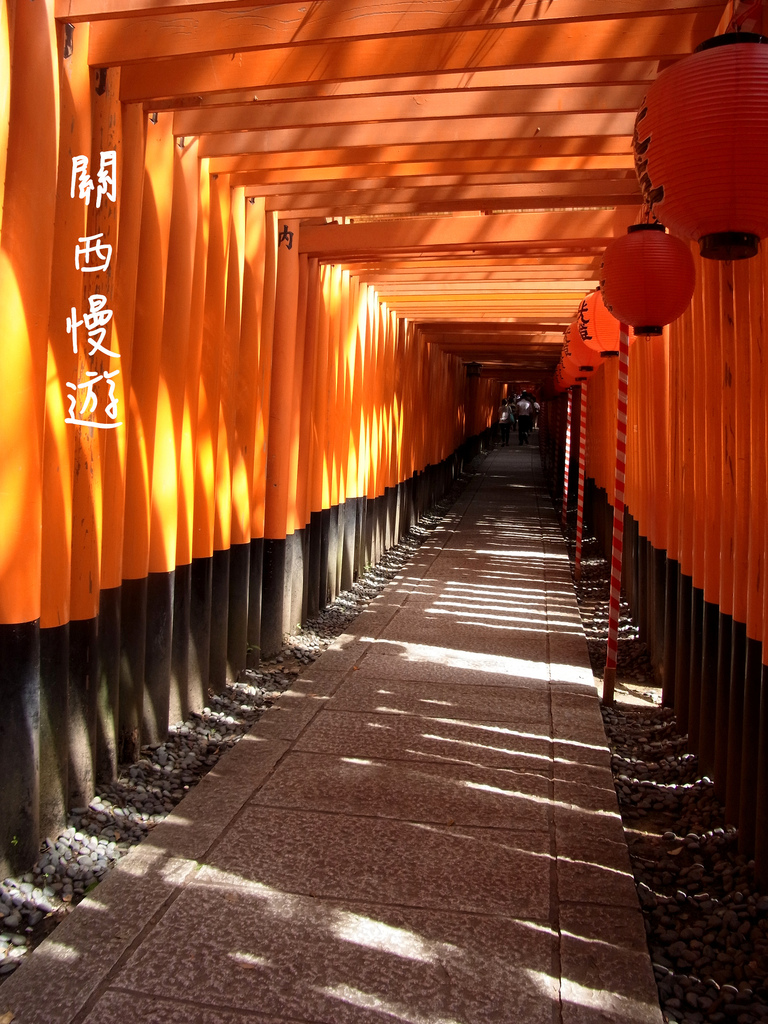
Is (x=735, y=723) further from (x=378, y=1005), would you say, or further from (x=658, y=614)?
(x=658, y=614)

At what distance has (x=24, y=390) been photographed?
3.14m

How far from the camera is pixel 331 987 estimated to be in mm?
2590

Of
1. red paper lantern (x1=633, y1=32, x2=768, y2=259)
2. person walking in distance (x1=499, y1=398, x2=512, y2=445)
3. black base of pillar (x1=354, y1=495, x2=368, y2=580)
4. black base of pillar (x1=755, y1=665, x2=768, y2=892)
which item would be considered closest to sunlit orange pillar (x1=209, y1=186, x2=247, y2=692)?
red paper lantern (x1=633, y1=32, x2=768, y2=259)

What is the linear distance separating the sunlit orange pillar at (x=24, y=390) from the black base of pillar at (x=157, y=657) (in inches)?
50.1

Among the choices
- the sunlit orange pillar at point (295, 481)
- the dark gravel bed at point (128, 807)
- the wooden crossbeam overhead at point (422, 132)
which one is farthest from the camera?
the sunlit orange pillar at point (295, 481)

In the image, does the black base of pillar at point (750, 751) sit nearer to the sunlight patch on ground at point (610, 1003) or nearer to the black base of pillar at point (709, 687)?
the black base of pillar at point (709, 687)

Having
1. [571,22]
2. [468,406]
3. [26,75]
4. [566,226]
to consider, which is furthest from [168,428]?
[468,406]

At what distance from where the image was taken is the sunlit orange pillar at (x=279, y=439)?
6.59m

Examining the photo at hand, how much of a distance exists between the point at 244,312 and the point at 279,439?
1143mm

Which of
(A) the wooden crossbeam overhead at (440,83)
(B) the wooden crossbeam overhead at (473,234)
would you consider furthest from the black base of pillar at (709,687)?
(B) the wooden crossbeam overhead at (473,234)

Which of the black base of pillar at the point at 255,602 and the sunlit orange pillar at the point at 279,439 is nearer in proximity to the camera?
the black base of pillar at the point at 255,602

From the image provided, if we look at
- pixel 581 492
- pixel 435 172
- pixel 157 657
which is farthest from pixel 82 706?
pixel 581 492

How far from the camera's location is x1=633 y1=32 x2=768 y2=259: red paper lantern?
2631 mm

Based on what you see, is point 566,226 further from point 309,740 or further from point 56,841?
point 56,841
